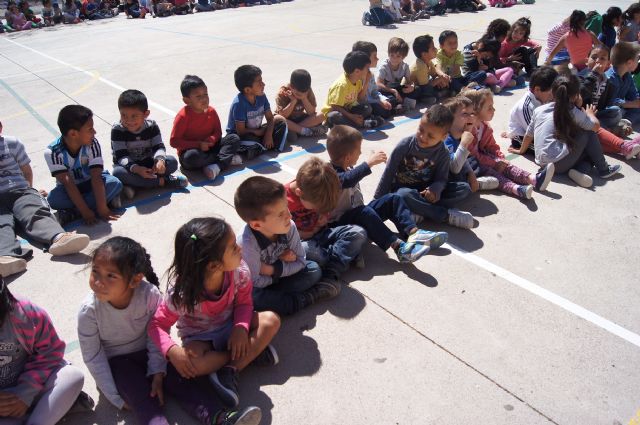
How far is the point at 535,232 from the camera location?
3.85 m

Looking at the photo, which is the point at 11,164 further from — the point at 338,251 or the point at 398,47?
the point at 398,47

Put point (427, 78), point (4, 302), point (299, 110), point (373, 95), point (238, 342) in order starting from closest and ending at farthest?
point (4, 302), point (238, 342), point (299, 110), point (373, 95), point (427, 78)

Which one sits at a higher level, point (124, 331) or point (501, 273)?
point (124, 331)

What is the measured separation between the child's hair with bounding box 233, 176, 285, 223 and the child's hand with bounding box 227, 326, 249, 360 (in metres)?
0.63

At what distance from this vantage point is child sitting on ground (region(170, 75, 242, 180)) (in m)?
4.83

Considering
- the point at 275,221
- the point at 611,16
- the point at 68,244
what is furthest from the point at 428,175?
the point at 611,16

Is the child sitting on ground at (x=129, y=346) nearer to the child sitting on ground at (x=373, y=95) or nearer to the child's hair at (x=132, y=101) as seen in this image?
the child's hair at (x=132, y=101)

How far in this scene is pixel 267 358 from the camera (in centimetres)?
262

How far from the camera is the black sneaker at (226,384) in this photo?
2314 millimetres

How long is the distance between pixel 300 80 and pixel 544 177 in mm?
2898

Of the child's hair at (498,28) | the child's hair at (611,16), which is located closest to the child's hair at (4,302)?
the child's hair at (498,28)

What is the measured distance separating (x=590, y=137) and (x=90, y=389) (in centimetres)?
472

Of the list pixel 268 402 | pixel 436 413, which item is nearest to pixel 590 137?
pixel 436 413

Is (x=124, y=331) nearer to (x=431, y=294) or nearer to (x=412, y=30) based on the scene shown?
(x=431, y=294)
